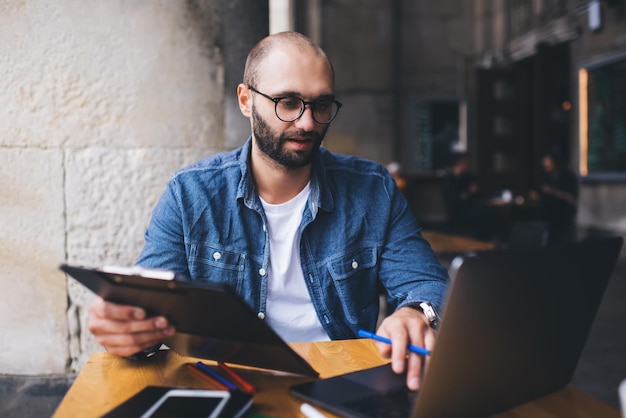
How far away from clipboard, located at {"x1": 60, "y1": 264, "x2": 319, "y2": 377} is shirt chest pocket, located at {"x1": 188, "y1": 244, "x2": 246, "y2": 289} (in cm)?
54

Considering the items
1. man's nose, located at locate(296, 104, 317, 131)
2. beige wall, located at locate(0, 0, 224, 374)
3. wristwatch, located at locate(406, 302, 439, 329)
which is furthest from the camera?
beige wall, located at locate(0, 0, 224, 374)

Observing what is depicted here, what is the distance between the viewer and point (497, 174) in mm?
10797

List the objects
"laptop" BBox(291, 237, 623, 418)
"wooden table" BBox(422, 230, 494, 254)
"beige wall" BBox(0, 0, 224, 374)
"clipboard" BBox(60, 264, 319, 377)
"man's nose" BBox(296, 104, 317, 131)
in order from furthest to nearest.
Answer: "wooden table" BBox(422, 230, 494, 254) < "beige wall" BBox(0, 0, 224, 374) < "man's nose" BBox(296, 104, 317, 131) < "clipboard" BBox(60, 264, 319, 377) < "laptop" BBox(291, 237, 623, 418)

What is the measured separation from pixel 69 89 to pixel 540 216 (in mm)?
7537

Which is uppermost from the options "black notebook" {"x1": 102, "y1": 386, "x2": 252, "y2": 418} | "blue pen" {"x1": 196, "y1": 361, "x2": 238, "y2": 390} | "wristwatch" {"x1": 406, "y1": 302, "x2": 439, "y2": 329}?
"wristwatch" {"x1": 406, "y1": 302, "x2": 439, "y2": 329}

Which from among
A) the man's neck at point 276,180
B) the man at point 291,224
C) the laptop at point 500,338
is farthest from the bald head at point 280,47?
the laptop at point 500,338

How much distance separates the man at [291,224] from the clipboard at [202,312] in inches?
21.6

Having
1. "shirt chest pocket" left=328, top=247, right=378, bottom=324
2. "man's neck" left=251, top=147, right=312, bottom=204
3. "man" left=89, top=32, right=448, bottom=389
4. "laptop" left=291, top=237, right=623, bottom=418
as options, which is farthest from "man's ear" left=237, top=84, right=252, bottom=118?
"laptop" left=291, top=237, right=623, bottom=418

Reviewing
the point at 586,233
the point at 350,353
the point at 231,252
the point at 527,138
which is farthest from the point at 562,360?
the point at 527,138

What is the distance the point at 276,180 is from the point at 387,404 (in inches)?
37.1

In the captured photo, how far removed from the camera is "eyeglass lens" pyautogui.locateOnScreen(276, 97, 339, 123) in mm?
1575

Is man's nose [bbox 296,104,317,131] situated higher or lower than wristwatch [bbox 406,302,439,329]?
higher

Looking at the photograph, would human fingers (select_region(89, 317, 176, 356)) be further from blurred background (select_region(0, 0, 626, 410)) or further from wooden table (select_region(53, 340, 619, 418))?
blurred background (select_region(0, 0, 626, 410))

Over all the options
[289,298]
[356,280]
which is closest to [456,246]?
[356,280]
